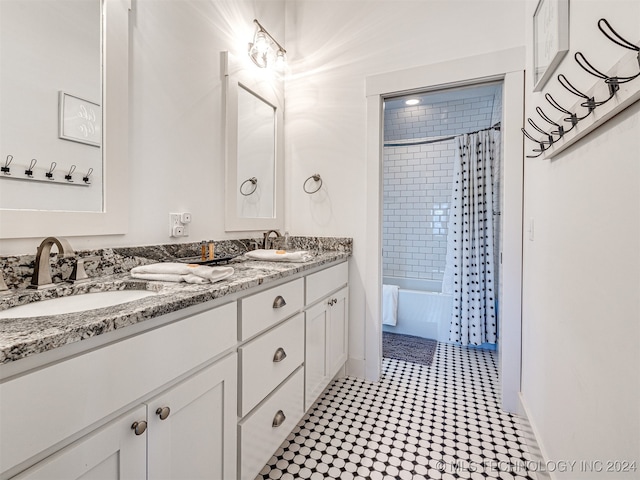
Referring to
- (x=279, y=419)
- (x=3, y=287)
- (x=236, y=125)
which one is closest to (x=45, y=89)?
(x=3, y=287)

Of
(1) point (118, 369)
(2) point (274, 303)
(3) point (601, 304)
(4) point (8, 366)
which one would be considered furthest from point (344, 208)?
(4) point (8, 366)

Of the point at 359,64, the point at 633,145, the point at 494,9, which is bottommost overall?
the point at 633,145

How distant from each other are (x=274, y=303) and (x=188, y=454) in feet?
1.91

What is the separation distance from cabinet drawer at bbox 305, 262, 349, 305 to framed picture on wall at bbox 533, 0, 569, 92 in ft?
4.49

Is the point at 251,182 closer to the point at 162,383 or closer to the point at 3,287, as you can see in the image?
the point at 3,287

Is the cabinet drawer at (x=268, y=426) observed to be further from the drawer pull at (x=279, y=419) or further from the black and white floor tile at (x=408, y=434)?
the black and white floor tile at (x=408, y=434)

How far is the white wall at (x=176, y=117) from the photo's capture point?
1415 millimetres

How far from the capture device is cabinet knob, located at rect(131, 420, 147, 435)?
78 centimetres

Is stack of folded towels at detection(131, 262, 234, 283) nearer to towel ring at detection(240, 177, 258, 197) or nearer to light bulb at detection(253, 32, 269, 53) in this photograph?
towel ring at detection(240, 177, 258, 197)

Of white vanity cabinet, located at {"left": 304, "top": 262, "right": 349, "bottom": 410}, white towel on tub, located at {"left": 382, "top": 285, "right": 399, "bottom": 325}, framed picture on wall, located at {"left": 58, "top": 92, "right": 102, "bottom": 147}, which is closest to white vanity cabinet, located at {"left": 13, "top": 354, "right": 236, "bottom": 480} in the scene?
white vanity cabinet, located at {"left": 304, "top": 262, "right": 349, "bottom": 410}

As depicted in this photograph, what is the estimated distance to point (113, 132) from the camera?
1299mm

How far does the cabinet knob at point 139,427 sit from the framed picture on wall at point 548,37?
1.73 metres

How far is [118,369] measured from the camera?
74 cm

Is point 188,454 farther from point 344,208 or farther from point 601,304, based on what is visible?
point 344,208
